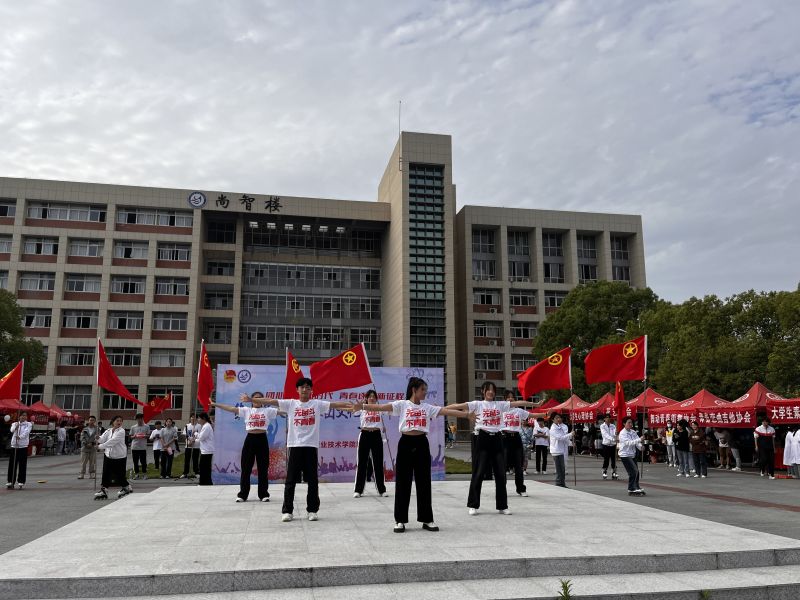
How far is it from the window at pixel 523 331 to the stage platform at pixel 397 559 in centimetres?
5189

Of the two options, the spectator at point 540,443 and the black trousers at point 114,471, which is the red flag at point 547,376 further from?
the black trousers at point 114,471

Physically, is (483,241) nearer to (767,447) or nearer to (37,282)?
(37,282)

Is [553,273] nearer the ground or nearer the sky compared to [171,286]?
nearer the sky

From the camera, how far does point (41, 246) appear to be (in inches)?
2132

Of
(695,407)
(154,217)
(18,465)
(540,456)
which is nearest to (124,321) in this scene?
(154,217)

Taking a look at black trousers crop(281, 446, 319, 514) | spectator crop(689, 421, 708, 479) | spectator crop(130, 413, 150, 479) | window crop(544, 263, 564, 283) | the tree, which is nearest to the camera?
black trousers crop(281, 446, 319, 514)

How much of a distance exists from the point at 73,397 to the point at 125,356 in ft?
16.7

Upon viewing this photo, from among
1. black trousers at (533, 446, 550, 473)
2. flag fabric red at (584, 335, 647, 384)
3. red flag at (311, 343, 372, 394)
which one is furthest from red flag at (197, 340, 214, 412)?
black trousers at (533, 446, 550, 473)

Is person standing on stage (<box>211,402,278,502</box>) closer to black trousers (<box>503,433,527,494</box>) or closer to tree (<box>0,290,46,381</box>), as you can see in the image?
black trousers (<box>503,433,527,494</box>)

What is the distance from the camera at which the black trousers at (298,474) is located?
8.67 metres

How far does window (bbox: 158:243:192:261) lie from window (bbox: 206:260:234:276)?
246 cm

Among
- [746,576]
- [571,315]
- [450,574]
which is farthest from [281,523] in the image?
[571,315]

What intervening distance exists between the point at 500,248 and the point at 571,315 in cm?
2008

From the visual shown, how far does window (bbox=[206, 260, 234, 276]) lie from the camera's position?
57719 millimetres
